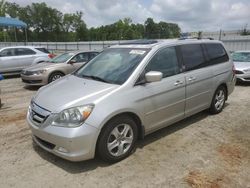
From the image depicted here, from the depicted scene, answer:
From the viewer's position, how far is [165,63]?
4.74 metres

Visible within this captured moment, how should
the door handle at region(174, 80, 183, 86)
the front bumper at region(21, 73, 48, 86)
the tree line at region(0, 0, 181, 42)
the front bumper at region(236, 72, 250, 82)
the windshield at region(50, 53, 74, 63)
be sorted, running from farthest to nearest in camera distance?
the tree line at region(0, 0, 181, 42), the windshield at region(50, 53, 74, 63), the front bumper at region(236, 72, 250, 82), the front bumper at region(21, 73, 48, 86), the door handle at region(174, 80, 183, 86)

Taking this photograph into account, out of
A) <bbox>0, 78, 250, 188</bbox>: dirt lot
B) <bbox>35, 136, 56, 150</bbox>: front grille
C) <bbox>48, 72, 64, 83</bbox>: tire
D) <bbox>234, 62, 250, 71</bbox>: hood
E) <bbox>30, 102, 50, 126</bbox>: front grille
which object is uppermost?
<bbox>234, 62, 250, 71</bbox>: hood

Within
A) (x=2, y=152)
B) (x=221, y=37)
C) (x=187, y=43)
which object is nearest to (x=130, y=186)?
(x=2, y=152)

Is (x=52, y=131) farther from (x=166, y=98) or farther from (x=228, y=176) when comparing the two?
(x=228, y=176)

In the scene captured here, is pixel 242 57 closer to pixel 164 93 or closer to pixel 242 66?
pixel 242 66

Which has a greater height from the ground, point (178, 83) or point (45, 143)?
point (178, 83)

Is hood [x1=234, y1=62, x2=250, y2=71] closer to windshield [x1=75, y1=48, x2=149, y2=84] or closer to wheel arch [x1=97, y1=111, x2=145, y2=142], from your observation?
windshield [x1=75, y1=48, x2=149, y2=84]

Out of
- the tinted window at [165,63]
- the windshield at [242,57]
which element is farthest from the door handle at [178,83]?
the windshield at [242,57]

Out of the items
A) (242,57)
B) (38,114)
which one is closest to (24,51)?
(242,57)

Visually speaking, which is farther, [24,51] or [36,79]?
[24,51]

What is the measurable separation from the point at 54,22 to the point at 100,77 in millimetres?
82512

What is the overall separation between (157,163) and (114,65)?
174cm

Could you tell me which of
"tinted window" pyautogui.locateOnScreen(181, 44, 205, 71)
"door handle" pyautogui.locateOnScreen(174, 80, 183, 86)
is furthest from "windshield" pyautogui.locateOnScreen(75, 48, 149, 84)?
"tinted window" pyautogui.locateOnScreen(181, 44, 205, 71)

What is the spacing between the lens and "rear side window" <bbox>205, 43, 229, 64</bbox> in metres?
5.86
